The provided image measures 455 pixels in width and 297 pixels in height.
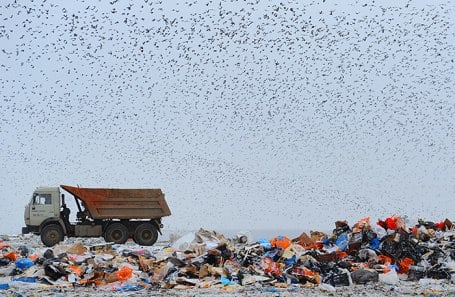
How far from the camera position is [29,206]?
64.7ft

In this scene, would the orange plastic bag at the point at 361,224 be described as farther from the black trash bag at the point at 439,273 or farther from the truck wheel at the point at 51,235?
the truck wheel at the point at 51,235

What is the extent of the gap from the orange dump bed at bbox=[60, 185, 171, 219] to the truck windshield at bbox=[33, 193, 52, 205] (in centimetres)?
59

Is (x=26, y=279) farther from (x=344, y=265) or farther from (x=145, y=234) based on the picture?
(x=145, y=234)

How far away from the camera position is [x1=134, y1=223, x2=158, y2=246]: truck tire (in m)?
20.1

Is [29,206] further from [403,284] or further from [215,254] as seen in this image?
[403,284]

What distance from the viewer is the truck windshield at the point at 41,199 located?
19.7m

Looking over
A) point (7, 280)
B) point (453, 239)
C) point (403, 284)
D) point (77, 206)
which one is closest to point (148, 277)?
point (7, 280)

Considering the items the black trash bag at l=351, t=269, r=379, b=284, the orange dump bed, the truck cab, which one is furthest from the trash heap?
the orange dump bed

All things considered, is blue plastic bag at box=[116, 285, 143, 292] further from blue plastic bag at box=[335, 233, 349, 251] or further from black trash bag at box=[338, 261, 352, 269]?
blue plastic bag at box=[335, 233, 349, 251]

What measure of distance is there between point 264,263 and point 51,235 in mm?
9375

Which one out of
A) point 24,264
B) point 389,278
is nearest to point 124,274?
point 24,264

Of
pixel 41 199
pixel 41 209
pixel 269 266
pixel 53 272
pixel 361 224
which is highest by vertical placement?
pixel 41 199

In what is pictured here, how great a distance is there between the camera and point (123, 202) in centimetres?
1997

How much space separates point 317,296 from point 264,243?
4282 mm
